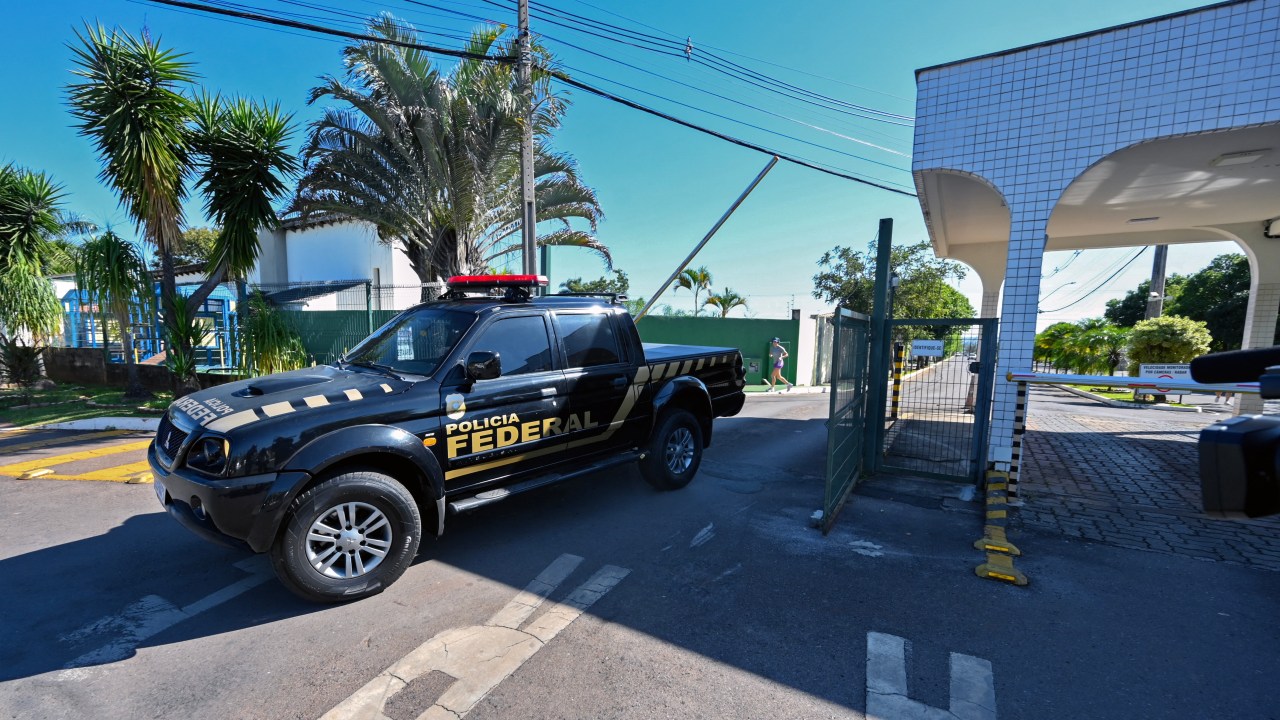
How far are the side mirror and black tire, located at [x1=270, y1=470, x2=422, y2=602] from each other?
0.86 m

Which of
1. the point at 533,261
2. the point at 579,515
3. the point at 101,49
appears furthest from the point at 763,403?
the point at 101,49

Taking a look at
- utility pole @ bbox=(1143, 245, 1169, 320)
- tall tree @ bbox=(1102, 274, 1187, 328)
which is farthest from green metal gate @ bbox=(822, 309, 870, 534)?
tall tree @ bbox=(1102, 274, 1187, 328)

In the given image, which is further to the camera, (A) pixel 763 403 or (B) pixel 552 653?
(A) pixel 763 403

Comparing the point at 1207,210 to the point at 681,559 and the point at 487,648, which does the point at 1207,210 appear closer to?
the point at 681,559

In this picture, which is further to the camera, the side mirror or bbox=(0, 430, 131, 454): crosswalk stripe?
bbox=(0, 430, 131, 454): crosswalk stripe

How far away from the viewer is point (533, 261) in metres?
9.59

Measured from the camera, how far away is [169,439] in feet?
11.8

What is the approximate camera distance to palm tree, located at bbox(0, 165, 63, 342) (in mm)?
10664

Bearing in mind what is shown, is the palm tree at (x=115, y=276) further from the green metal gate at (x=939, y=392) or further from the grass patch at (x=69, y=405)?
the green metal gate at (x=939, y=392)

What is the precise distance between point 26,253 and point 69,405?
3883 mm

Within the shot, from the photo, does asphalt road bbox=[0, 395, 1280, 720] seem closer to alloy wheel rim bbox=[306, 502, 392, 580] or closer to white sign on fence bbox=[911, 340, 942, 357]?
alloy wheel rim bbox=[306, 502, 392, 580]

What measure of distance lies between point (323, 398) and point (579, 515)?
234 cm

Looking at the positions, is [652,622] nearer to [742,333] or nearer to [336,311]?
[336,311]

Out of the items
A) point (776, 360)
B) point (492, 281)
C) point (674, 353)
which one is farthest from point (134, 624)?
point (776, 360)
